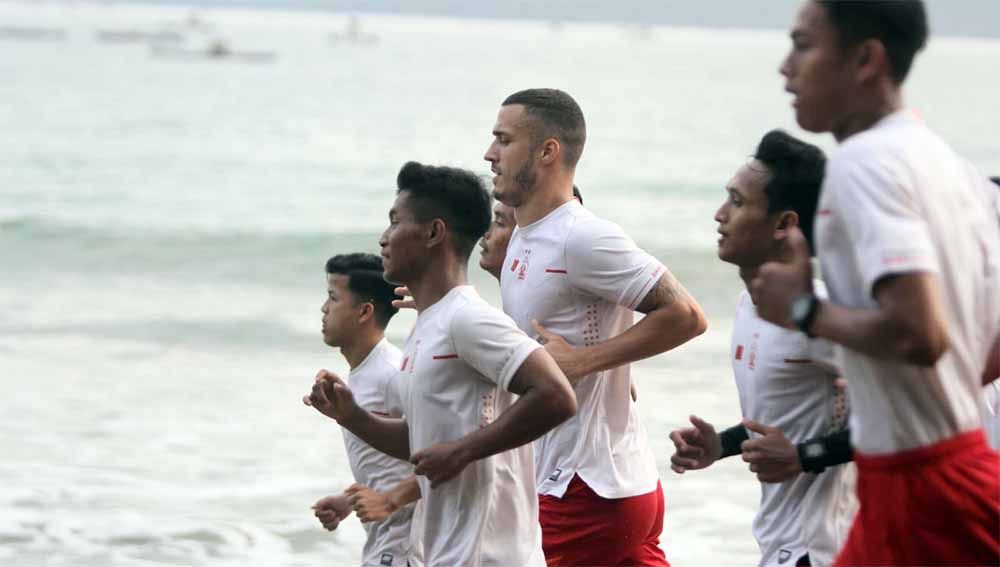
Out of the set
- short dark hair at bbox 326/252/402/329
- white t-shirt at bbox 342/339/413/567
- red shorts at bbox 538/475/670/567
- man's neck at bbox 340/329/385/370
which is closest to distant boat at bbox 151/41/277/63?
short dark hair at bbox 326/252/402/329

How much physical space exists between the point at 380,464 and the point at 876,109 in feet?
9.41

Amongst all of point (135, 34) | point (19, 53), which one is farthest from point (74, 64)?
point (135, 34)

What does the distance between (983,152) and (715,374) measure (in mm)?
36845

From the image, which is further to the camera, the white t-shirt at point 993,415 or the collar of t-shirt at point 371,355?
the collar of t-shirt at point 371,355

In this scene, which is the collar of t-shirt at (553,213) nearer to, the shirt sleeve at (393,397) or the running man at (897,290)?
the shirt sleeve at (393,397)

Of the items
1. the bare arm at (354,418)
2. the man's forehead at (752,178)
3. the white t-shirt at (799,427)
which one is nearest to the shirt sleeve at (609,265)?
the man's forehead at (752,178)

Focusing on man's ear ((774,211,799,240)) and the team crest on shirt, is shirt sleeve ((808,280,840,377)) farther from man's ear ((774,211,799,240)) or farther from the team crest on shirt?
the team crest on shirt

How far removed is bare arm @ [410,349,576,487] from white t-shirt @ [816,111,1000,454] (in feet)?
3.98

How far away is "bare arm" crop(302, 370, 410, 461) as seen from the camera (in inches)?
199

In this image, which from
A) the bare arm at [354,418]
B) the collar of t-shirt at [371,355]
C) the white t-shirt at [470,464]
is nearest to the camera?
the white t-shirt at [470,464]

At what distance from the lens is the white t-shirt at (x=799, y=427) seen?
16.2 feet

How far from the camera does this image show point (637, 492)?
5.88 metres

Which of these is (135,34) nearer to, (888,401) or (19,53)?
(19,53)

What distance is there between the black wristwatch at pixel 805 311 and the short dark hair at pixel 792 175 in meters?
1.75
